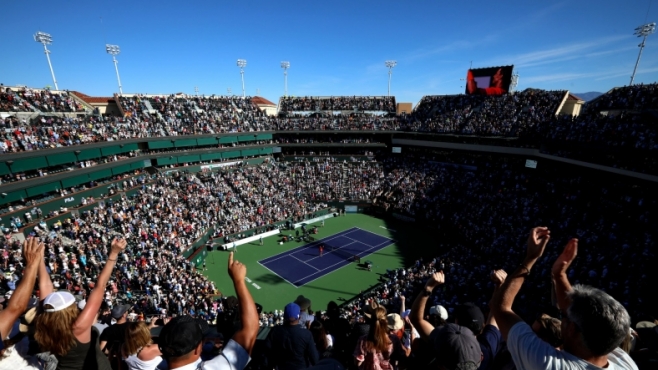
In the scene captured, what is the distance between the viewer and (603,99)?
3172cm

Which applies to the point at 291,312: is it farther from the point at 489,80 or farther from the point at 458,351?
the point at 489,80

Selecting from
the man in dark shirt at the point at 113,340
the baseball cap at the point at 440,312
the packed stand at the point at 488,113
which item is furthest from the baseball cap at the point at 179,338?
the packed stand at the point at 488,113

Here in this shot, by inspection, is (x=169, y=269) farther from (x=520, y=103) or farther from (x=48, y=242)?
(x=520, y=103)

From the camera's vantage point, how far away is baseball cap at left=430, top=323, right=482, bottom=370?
2.82 meters

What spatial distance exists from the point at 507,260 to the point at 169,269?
22728mm

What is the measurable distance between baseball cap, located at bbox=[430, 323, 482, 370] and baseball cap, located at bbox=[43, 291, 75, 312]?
3.65 m

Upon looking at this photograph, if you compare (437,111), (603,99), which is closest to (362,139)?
(437,111)

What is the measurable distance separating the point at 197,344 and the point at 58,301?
1521 mm

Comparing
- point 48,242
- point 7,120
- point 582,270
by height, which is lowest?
point 582,270

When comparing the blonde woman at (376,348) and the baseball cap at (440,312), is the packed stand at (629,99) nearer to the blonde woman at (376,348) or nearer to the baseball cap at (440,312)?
the baseball cap at (440,312)

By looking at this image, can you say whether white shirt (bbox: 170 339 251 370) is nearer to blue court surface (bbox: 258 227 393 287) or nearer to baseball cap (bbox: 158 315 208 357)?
baseball cap (bbox: 158 315 208 357)

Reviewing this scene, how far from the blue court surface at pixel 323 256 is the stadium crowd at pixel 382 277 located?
4.91 meters

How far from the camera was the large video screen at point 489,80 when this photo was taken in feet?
136

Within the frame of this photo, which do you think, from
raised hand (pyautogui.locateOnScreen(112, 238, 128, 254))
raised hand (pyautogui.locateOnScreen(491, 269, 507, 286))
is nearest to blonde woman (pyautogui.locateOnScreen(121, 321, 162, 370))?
raised hand (pyautogui.locateOnScreen(112, 238, 128, 254))
